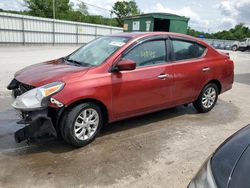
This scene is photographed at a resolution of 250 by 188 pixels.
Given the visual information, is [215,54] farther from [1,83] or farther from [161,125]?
[1,83]

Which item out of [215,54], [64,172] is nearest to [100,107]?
[64,172]

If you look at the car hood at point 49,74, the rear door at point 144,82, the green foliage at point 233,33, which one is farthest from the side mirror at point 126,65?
the green foliage at point 233,33

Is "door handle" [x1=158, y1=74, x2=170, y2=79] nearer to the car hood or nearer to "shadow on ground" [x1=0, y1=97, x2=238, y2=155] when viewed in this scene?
"shadow on ground" [x1=0, y1=97, x2=238, y2=155]

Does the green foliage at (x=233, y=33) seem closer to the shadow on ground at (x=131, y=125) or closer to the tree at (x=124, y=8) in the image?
the tree at (x=124, y=8)

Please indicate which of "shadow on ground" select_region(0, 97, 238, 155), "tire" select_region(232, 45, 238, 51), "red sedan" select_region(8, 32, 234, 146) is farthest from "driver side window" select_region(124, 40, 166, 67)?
"tire" select_region(232, 45, 238, 51)

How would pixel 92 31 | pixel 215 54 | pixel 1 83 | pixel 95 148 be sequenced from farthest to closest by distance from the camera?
pixel 92 31 < pixel 1 83 < pixel 215 54 < pixel 95 148

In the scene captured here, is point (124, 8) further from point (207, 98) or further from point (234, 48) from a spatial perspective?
point (207, 98)

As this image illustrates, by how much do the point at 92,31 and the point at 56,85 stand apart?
25.5m

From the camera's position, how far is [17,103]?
11.6ft

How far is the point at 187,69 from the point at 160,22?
11246 millimetres

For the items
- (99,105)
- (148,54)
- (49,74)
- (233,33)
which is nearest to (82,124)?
(99,105)

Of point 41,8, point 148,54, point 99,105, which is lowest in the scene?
point 99,105

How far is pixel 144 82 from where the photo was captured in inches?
169

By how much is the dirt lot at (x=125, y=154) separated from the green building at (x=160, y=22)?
1024 cm
